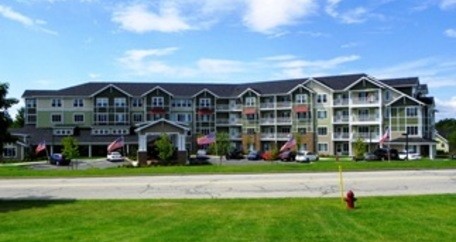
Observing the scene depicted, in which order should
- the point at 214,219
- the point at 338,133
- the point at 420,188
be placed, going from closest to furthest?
the point at 214,219 → the point at 420,188 → the point at 338,133

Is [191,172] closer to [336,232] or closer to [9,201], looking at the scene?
[9,201]

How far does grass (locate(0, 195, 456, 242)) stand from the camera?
40.7 ft

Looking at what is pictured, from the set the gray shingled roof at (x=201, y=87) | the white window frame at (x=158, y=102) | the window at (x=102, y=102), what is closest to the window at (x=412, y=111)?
the gray shingled roof at (x=201, y=87)

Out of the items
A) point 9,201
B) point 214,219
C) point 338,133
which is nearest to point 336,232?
point 214,219

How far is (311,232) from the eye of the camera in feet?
41.7

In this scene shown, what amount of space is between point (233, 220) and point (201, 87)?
8330cm

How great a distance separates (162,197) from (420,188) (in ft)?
37.6

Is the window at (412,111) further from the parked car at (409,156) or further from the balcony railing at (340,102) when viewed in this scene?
the balcony railing at (340,102)

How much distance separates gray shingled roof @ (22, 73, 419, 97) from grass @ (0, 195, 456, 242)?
221 ft

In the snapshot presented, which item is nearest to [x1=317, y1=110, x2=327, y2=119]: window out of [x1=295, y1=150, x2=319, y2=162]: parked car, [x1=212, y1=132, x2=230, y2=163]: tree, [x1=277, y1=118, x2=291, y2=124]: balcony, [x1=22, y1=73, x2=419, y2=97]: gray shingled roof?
[x1=22, y1=73, x2=419, y2=97]: gray shingled roof

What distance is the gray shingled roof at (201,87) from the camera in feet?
282

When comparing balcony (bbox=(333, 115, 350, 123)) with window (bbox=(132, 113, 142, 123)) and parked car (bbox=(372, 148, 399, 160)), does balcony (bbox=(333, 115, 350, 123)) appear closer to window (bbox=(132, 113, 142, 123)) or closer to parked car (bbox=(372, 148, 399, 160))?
parked car (bbox=(372, 148, 399, 160))

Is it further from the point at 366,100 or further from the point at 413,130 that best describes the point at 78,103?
the point at 413,130

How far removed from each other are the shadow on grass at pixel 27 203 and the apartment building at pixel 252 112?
203 feet
